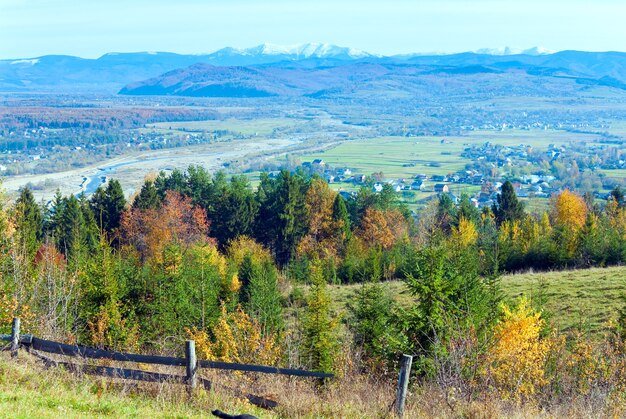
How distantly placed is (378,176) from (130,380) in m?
106

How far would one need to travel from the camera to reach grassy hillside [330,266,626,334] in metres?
22.4

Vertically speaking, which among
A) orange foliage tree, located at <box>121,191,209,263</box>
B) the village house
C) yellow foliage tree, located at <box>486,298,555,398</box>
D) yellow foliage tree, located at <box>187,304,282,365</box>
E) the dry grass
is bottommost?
the village house

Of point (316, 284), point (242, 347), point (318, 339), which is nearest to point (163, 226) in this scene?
point (316, 284)

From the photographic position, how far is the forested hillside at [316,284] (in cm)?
1423

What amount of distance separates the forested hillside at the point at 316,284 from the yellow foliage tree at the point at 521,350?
85 millimetres

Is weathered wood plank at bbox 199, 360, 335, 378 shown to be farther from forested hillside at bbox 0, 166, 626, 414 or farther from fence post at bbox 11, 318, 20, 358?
fence post at bbox 11, 318, 20, 358

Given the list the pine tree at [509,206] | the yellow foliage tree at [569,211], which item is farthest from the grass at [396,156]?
the yellow foliage tree at [569,211]

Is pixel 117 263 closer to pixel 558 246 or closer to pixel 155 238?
pixel 155 238

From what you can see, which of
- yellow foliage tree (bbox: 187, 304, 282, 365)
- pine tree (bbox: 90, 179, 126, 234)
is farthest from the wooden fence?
pine tree (bbox: 90, 179, 126, 234)

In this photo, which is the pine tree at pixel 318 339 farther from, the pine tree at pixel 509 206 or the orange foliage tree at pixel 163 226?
the pine tree at pixel 509 206

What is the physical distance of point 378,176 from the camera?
376 feet

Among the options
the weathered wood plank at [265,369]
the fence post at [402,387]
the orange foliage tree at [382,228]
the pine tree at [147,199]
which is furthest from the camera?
the orange foliage tree at [382,228]

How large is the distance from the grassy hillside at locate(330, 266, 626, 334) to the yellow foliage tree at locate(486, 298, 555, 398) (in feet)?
7.87

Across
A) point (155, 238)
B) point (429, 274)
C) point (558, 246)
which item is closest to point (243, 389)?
point (429, 274)
